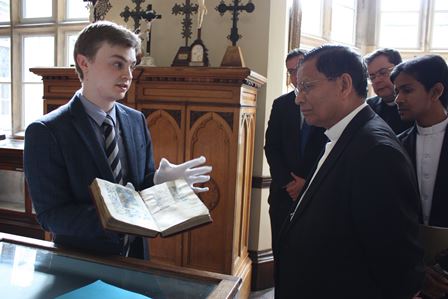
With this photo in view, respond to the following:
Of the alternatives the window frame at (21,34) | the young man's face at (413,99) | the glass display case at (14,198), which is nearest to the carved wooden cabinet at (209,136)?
the young man's face at (413,99)

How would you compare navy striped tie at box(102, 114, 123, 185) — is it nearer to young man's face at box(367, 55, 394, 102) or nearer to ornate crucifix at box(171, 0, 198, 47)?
young man's face at box(367, 55, 394, 102)

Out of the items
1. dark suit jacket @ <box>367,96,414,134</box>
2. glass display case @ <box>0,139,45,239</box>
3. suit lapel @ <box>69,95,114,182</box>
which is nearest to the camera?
suit lapel @ <box>69,95,114,182</box>

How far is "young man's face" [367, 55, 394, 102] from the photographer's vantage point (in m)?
2.13

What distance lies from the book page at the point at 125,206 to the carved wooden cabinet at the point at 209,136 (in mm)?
1431

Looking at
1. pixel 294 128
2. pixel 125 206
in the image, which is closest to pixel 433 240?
pixel 125 206

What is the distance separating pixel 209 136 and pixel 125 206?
1.55 meters

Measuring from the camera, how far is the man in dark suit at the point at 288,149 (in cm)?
227

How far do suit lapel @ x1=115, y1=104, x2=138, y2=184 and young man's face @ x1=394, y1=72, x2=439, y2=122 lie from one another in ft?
3.38

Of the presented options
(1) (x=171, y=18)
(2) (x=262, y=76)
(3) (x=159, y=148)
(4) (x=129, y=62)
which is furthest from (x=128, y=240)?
(1) (x=171, y=18)

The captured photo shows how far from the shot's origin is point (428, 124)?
1.53 metres

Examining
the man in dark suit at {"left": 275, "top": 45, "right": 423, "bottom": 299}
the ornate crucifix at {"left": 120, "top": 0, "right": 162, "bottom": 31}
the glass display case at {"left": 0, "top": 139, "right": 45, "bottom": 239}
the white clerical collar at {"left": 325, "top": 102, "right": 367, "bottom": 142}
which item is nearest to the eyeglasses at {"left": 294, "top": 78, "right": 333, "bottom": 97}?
the man in dark suit at {"left": 275, "top": 45, "right": 423, "bottom": 299}

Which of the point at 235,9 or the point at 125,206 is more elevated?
the point at 235,9

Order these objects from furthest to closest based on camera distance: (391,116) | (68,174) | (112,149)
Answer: (391,116) → (112,149) → (68,174)

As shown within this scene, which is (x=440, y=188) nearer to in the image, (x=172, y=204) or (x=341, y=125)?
(x=341, y=125)
